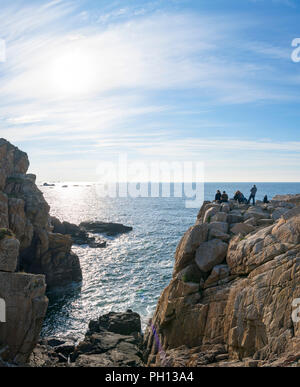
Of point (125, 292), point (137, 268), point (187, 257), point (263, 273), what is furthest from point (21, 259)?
point (263, 273)

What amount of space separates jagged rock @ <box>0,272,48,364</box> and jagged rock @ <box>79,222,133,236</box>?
66.8 m

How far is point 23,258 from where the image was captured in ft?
154

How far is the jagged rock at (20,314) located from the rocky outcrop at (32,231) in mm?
23923

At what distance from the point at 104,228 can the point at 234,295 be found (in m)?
77.6

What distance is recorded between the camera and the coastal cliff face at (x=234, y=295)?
43.7 feet

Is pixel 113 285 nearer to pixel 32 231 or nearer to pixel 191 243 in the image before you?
pixel 32 231

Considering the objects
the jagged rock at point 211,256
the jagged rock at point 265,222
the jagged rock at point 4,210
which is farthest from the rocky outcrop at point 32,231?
the jagged rock at point 265,222

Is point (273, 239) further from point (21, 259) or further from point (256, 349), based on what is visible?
point (21, 259)

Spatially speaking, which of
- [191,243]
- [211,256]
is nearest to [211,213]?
[191,243]

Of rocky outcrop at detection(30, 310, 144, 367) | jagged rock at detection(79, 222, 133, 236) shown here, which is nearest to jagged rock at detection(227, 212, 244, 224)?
rocky outcrop at detection(30, 310, 144, 367)

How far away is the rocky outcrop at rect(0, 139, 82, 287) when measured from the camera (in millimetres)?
44344

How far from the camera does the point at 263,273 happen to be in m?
15.3

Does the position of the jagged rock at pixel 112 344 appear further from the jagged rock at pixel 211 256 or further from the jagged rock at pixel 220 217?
the jagged rock at pixel 220 217
